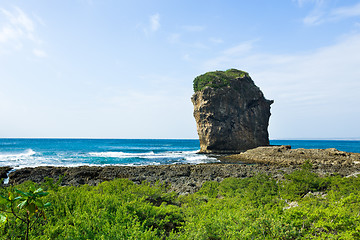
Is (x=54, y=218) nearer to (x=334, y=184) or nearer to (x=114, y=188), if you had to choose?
(x=114, y=188)

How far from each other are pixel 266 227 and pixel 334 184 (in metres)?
6.47

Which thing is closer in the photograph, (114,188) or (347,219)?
(347,219)

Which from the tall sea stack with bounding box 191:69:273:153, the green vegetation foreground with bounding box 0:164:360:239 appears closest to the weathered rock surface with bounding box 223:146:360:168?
the tall sea stack with bounding box 191:69:273:153

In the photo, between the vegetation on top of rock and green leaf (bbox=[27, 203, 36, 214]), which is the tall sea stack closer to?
the vegetation on top of rock

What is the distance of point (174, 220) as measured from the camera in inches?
204

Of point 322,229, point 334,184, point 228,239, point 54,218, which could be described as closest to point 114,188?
point 54,218

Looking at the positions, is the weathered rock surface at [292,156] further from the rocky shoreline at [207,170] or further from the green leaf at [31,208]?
the green leaf at [31,208]

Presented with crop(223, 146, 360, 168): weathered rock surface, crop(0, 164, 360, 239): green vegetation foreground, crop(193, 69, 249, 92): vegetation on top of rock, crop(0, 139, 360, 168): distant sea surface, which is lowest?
crop(0, 139, 360, 168): distant sea surface

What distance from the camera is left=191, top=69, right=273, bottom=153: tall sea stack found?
49.8 m

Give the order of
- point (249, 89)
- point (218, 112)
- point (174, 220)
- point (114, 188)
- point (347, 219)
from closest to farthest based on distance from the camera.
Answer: point (347, 219)
point (174, 220)
point (114, 188)
point (218, 112)
point (249, 89)

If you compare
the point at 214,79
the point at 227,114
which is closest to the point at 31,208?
the point at 227,114

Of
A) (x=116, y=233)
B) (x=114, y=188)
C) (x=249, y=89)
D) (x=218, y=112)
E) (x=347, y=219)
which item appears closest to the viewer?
(x=116, y=233)

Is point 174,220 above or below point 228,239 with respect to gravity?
below

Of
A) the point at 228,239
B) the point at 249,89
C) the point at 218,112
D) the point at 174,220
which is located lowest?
the point at 174,220
